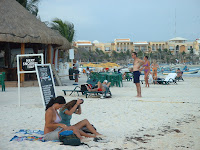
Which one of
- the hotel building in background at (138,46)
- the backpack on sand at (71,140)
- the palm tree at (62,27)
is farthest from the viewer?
the hotel building in background at (138,46)

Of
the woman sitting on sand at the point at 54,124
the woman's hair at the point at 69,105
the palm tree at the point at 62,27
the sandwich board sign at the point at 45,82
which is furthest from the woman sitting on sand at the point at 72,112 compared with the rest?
the palm tree at the point at 62,27

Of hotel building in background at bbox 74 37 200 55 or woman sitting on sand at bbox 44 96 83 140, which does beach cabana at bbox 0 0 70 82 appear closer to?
woman sitting on sand at bbox 44 96 83 140

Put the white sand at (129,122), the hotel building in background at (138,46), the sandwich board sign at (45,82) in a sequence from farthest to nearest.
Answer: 1. the hotel building in background at (138,46)
2. the sandwich board sign at (45,82)
3. the white sand at (129,122)

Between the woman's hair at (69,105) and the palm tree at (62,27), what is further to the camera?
A: the palm tree at (62,27)

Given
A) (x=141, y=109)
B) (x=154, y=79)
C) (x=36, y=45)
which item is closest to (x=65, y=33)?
(x=36, y=45)

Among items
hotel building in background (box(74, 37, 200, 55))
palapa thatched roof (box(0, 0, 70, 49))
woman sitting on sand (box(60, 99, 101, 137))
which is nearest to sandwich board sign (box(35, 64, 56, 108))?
woman sitting on sand (box(60, 99, 101, 137))

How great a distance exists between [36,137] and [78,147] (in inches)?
34.9

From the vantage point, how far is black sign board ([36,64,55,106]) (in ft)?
25.7

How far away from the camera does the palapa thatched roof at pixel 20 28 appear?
47.8 feet

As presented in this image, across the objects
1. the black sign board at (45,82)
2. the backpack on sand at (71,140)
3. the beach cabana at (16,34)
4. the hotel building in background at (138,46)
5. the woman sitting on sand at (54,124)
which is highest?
the hotel building in background at (138,46)

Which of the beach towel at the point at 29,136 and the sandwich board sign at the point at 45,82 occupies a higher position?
the sandwich board sign at the point at 45,82

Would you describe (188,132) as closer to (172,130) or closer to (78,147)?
(172,130)

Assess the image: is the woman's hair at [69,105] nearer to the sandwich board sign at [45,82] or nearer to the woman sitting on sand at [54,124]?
the woman sitting on sand at [54,124]

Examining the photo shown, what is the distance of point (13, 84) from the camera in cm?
1585
